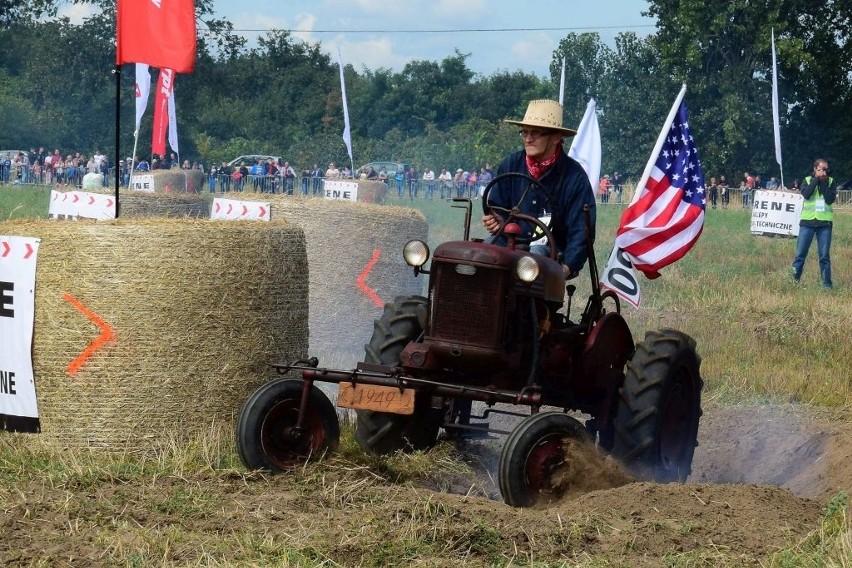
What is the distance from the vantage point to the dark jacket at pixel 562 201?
7413 mm

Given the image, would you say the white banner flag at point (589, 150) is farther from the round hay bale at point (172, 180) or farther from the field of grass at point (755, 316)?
the round hay bale at point (172, 180)

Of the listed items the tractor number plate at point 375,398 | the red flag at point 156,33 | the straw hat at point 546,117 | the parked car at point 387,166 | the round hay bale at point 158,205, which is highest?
the red flag at point 156,33

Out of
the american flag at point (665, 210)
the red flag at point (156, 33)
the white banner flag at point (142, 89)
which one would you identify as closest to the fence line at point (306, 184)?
the white banner flag at point (142, 89)

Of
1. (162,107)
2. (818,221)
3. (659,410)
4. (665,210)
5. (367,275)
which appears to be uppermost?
(162,107)

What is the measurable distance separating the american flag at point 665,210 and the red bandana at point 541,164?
2.65 m

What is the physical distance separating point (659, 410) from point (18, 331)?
350 cm

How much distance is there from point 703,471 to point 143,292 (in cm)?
390

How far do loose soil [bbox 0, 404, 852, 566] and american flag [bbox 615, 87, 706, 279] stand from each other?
148 inches

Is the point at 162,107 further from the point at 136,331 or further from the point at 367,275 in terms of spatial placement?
the point at 136,331

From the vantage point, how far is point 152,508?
5.97 meters

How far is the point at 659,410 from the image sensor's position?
7.19 metres

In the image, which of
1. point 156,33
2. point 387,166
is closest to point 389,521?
point 156,33

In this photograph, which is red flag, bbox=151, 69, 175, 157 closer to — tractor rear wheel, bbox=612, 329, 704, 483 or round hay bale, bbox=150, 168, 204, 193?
round hay bale, bbox=150, 168, 204, 193

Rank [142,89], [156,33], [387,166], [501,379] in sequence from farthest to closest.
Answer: [387,166]
[142,89]
[156,33]
[501,379]
